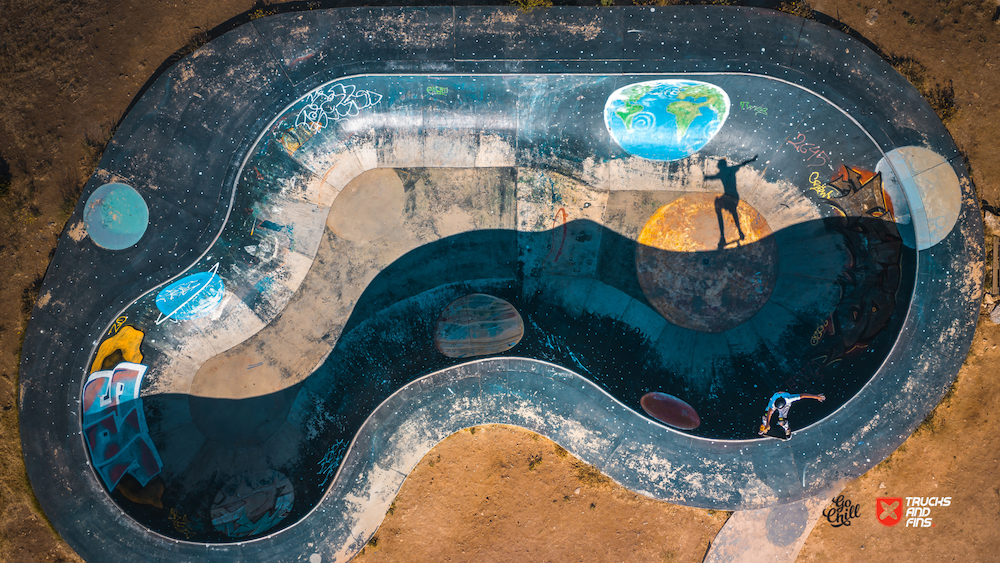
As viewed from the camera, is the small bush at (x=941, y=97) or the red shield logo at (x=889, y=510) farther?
the red shield logo at (x=889, y=510)

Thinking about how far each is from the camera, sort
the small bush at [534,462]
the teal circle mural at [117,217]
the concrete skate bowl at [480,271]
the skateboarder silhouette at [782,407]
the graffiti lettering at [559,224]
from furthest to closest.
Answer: the graffiti lettering at [559,224] → the small bush at [534,462] → the teal circle mural at [117,217] → the concrete skate bowl at [480,271] → the skateboarder silhouette at [782,407]

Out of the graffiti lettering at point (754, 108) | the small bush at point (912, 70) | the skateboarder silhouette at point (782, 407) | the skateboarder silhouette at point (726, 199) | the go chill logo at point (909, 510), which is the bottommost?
the go chill logo at point (909, 510)

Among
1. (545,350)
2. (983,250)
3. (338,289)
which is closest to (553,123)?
(545,350)

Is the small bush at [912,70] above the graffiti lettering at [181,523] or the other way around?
above

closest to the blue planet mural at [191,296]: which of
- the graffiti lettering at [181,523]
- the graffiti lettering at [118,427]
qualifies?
the graffiti lettering at [118,427]

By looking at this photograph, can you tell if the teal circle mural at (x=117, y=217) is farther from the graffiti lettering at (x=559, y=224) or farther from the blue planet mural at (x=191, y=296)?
the graffiti lettering at (x=559, y=224)

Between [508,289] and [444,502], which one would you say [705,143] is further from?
[444,502]

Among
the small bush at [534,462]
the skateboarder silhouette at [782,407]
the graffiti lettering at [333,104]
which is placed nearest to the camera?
the skateboarder silhouette at [782,407]
